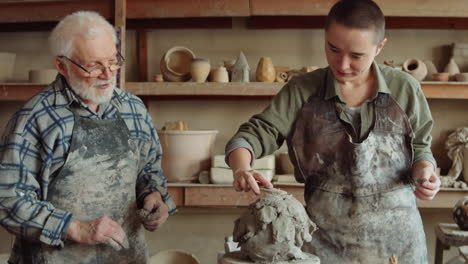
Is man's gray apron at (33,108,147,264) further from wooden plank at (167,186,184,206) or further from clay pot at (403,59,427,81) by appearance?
clay pot at (403,59,427,81)

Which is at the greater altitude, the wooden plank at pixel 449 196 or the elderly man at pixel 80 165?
the elderly man at pixel 80 165

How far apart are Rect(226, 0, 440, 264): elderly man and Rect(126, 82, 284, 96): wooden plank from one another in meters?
1.75

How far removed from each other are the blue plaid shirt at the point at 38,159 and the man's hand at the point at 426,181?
1241 mm

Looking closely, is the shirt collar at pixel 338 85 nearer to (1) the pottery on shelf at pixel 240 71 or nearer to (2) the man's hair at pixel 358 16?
(2) the man's hair at pixel 358 16

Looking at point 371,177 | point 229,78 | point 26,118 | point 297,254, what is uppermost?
point 229,78

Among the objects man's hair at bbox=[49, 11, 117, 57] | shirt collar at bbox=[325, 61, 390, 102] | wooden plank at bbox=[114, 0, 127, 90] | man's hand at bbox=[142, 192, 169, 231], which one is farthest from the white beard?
wooden plank at bbox=[114, 0, 127, 90]

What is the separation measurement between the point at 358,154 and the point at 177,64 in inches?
94.6

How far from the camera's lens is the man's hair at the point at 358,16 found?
201 cm

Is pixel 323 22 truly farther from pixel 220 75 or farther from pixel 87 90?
pixel 87 90

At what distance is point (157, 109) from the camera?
15.3ft

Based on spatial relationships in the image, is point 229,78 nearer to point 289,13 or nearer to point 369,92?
point 289,13

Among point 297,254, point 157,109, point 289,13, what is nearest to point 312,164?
point 297,254

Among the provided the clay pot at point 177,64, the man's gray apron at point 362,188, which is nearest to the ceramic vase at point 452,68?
the clay pot at point 177,64

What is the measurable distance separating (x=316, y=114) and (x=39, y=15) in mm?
2689
